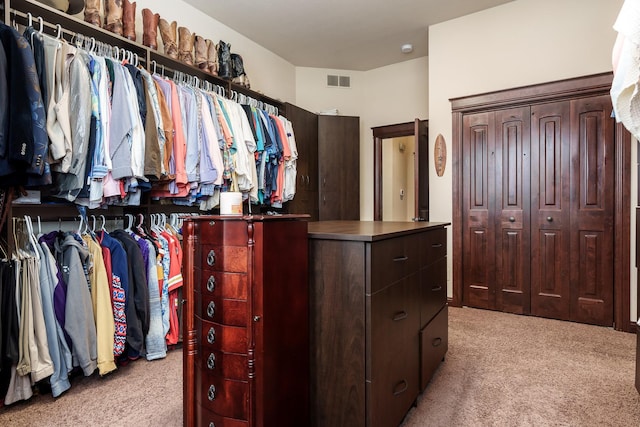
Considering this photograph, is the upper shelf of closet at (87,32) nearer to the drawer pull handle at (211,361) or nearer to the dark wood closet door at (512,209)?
the drawer pull handle at (211,361)

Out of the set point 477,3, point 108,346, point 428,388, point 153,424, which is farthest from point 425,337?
point 477,3

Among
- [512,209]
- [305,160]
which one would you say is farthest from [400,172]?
[512,209]

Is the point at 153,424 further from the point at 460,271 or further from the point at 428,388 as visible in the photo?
the point at 460,271

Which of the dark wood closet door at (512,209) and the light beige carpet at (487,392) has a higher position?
the dark wood closet door at (512,209)

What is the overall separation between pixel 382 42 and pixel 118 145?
3.13m

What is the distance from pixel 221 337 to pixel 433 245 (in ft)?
4.05


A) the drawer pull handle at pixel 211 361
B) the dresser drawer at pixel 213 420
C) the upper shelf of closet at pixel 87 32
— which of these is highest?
the upper shelf of closet at pixel 87 32

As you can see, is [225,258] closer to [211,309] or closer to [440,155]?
[211,309]

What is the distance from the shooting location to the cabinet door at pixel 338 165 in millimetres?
4289

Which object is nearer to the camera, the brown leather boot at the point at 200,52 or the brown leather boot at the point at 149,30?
the brown leather boot at the point at 149,30

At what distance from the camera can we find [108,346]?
6.42 ft

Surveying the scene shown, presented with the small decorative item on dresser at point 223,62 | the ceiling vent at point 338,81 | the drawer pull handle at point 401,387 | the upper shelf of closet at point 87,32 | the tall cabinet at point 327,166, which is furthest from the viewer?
the ceiling vent at point 338,81

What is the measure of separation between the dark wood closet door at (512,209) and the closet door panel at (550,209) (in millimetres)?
53

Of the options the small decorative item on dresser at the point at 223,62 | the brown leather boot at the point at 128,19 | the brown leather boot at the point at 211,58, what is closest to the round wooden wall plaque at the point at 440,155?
the small decorative item on dresser at the point at 223,62
